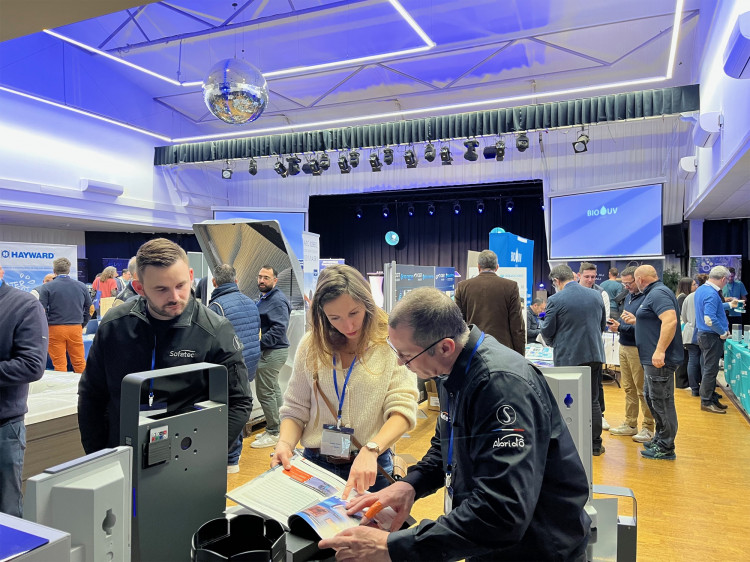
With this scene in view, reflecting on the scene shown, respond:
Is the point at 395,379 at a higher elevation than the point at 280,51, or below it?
below

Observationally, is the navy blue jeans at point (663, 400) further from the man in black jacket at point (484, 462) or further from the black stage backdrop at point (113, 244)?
the black stage backdrop at point (113, 244)

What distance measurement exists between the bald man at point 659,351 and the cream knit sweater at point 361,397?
3124 mm

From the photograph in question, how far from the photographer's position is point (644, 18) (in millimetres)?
7043

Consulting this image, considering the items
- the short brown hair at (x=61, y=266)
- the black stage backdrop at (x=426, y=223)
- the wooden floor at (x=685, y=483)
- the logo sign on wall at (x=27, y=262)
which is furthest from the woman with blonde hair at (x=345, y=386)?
the black stage backdrop at (x=426, y=223)

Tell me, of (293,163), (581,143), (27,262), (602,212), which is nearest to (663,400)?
(581,143)

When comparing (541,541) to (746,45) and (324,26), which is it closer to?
(746,45)

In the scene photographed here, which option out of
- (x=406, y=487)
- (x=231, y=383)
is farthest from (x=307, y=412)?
(x=406, y=487)

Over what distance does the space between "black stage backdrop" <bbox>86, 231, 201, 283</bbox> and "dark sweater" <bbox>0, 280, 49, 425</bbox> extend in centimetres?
1148

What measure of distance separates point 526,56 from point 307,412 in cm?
828

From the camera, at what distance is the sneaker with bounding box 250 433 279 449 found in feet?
14.6

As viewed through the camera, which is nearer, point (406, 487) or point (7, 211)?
point (406, 487)

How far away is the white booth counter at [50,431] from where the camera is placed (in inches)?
101

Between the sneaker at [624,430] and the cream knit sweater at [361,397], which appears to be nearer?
the cream knit sweater at [361,397]

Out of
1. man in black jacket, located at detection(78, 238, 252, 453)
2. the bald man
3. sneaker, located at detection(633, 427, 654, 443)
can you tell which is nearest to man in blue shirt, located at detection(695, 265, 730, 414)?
sneaker, located at detection(633, 427, 654, 443)
